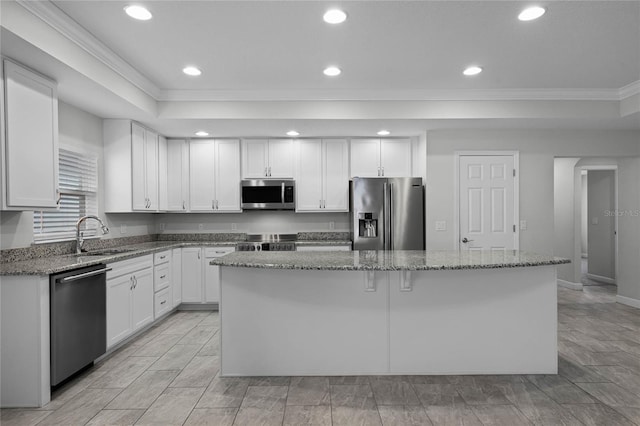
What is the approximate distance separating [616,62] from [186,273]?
529 cm

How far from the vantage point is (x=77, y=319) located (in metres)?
2.82

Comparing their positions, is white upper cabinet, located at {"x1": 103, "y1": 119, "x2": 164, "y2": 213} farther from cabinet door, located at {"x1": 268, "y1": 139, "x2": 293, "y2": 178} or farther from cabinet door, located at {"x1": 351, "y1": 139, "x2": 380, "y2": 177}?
cabinet door, located at {"x1": 351, "y1": 139, "x2": 380, "y2": 177}

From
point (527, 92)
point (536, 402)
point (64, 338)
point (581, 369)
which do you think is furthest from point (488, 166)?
Result: point (64, 338)

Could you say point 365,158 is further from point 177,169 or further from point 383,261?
point 383,261

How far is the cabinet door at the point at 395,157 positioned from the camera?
5324 mm

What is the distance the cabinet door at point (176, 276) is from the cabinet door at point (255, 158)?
1415 mm

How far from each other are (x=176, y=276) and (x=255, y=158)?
1921 mm

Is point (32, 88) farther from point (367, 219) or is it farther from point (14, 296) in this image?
point (367, 219)

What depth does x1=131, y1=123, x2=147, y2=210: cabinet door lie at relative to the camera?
14.5 feet

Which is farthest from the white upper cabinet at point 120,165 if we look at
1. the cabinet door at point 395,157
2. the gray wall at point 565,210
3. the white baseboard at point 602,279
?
the white baseboard at point 602,279

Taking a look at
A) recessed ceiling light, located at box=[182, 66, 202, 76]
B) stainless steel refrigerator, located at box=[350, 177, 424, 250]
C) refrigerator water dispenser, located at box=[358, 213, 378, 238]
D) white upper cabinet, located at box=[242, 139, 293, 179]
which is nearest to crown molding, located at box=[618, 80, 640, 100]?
stainless steel refrigerator, located at box=[350, 177, 424, 250]

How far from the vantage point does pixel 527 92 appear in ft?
14.0

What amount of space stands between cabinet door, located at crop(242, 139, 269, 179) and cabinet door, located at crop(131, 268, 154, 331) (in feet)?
6.32

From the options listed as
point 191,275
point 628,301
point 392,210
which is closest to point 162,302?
point 191,275
